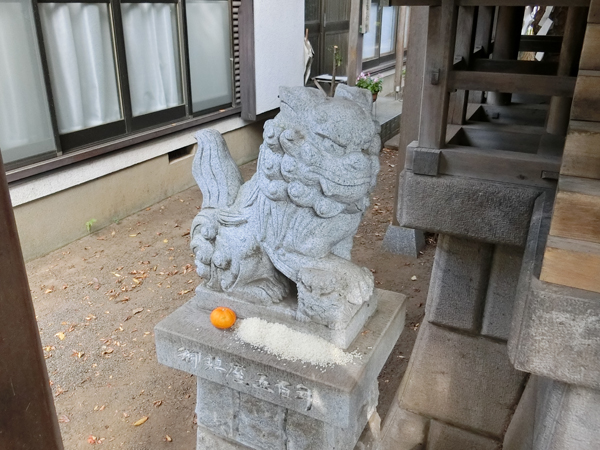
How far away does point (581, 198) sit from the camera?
4.39ft

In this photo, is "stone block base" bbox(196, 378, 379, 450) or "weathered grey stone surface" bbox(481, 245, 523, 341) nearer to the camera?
"stone block base" bbox(196, 378, 379, 450)

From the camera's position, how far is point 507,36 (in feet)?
12.2

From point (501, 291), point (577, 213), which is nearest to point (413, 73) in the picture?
point (501, 291)

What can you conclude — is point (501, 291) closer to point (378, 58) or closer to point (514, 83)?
point (514, 83)

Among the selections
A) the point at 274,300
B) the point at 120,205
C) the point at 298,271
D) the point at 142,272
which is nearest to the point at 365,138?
the point at 298,271

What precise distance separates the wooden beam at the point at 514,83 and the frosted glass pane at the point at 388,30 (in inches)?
456

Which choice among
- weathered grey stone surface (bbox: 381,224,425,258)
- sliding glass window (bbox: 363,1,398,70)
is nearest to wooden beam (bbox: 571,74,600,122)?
weathered grey stone surface (bbox: 381,224,425,258)

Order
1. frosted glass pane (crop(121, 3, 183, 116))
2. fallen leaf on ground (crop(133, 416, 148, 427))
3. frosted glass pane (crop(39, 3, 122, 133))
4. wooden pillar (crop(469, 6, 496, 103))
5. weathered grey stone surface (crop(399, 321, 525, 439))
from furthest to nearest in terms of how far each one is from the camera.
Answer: frosted glass pane (crop(121, 3, 183, 116))
frosted glass pane (crop(39, 3, 122, 133))
wooden pillar (crop(469, 6, 496, 103))
fallen leaf on ground (crop(133, 416, 148, 427))
weathered grey stone surface (crop(399, 321, 525, 439))

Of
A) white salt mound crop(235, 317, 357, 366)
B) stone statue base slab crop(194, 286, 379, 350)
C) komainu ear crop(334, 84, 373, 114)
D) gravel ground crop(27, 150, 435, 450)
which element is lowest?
gravel ground crop(27, 150, 435, 450)

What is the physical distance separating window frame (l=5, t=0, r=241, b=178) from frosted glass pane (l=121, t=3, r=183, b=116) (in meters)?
0.08

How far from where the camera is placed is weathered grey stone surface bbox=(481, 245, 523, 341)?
285cm

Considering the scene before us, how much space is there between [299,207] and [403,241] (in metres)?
4.09

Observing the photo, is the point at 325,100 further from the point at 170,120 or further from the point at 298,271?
the point at 170,120

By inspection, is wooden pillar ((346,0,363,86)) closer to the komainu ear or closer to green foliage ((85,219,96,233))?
green foliage ((85,219,96,233))
